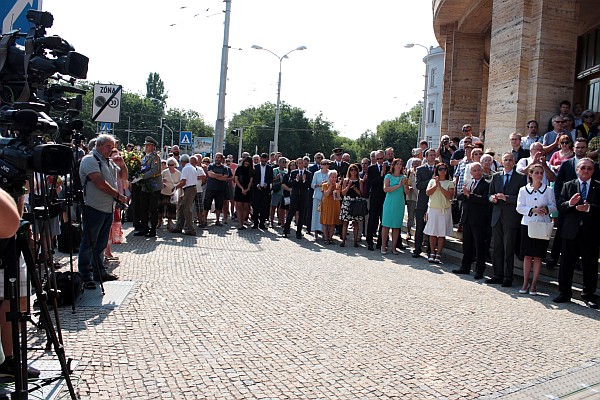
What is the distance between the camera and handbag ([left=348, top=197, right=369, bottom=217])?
13664 mm

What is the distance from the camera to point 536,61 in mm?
13547

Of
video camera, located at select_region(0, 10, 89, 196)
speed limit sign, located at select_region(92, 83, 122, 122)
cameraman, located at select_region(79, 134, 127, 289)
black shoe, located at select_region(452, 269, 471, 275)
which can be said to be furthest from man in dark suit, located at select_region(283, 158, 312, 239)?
Answer: video camera, located at select_region(0, 10, 89, 196)

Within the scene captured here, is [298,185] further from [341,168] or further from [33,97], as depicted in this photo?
[33,97]

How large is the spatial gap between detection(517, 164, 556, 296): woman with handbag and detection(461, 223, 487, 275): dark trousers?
45.2 inches

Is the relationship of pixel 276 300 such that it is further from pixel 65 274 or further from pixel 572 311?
pixel 572 311

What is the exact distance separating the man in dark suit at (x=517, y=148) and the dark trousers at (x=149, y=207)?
7.60m

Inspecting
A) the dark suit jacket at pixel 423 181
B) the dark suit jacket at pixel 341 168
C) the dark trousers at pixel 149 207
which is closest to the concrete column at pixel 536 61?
the dark suit jacket at pixel 423 181

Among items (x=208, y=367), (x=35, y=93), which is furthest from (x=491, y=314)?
(x=35, y=93)

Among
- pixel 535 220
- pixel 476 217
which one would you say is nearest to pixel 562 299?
pixel 535 220

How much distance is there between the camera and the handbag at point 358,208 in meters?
13.7

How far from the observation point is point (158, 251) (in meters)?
11.5

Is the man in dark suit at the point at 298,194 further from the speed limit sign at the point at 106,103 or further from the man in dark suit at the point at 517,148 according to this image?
the speed limit sign at the point at 106,103

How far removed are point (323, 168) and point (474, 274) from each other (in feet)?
17.3

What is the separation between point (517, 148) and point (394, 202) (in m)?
2.72
